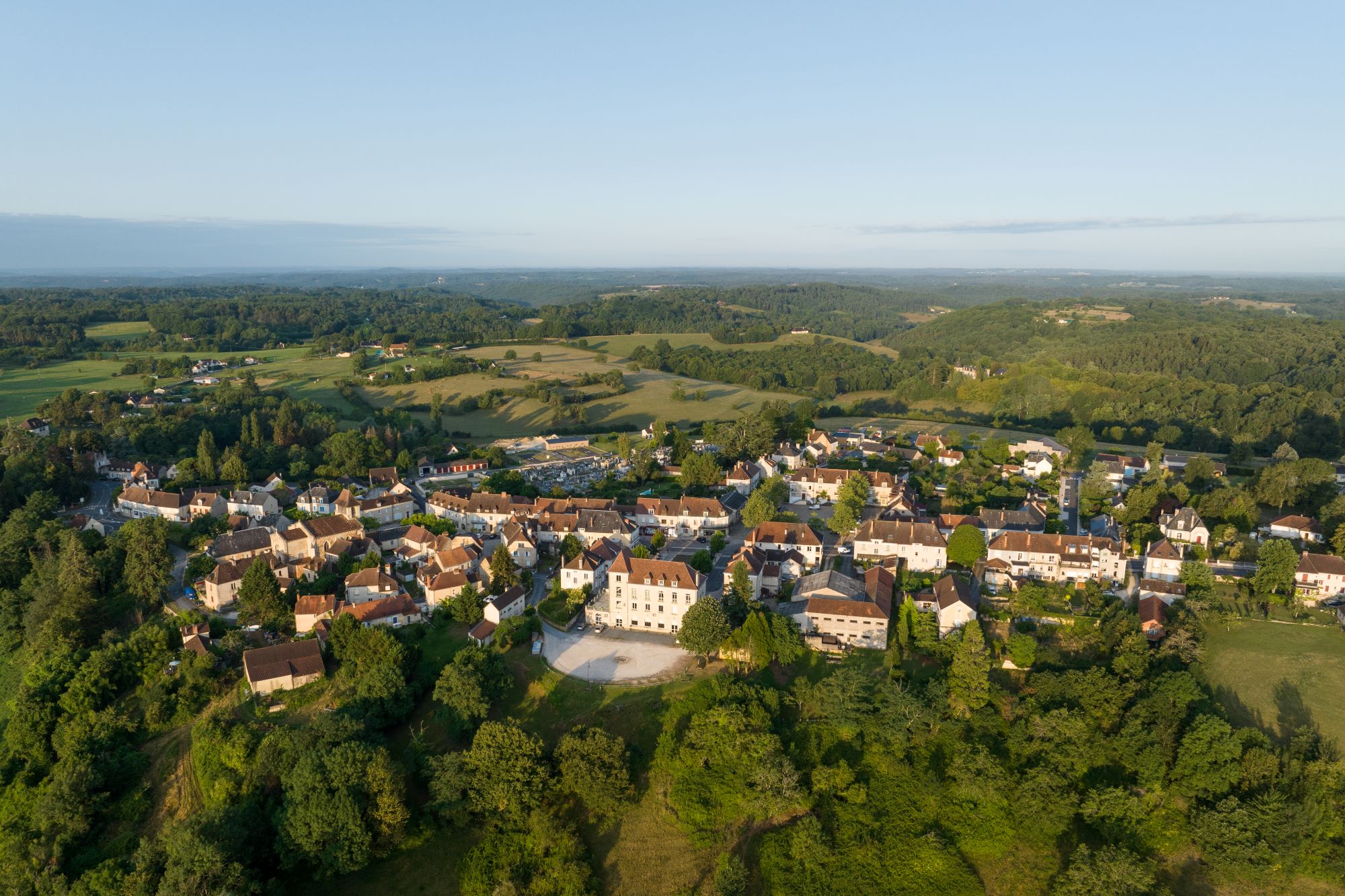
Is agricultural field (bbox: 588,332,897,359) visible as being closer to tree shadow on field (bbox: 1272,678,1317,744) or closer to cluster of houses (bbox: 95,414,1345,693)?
cluster of houses (bbox: 95,414,1345,693)

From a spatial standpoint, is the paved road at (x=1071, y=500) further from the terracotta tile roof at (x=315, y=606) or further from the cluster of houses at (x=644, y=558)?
the terracotta tile roof at (x=315, y=606)

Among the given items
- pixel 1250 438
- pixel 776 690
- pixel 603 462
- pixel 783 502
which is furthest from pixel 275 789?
pixel 1250 438

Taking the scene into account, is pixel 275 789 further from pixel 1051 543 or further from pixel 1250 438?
pixel 1250 438

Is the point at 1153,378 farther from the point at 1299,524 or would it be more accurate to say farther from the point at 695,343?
the point at 695,343

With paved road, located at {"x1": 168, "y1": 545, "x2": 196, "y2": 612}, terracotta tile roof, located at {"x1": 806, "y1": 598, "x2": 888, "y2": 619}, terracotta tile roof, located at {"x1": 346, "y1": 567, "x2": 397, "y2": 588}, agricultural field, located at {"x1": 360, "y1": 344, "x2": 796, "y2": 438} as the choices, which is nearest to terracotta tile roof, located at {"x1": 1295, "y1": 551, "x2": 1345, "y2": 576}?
terracotta tile roof, located at {"x1": 806, "y1": 598, "x2": 888, "y2": 619}

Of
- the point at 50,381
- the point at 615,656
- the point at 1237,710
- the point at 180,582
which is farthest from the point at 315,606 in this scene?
the point at 50,381

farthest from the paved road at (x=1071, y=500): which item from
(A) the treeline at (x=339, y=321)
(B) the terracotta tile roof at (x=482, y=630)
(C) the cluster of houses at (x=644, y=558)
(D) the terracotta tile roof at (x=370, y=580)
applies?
(A) the treeline at (x=339, y=321)
